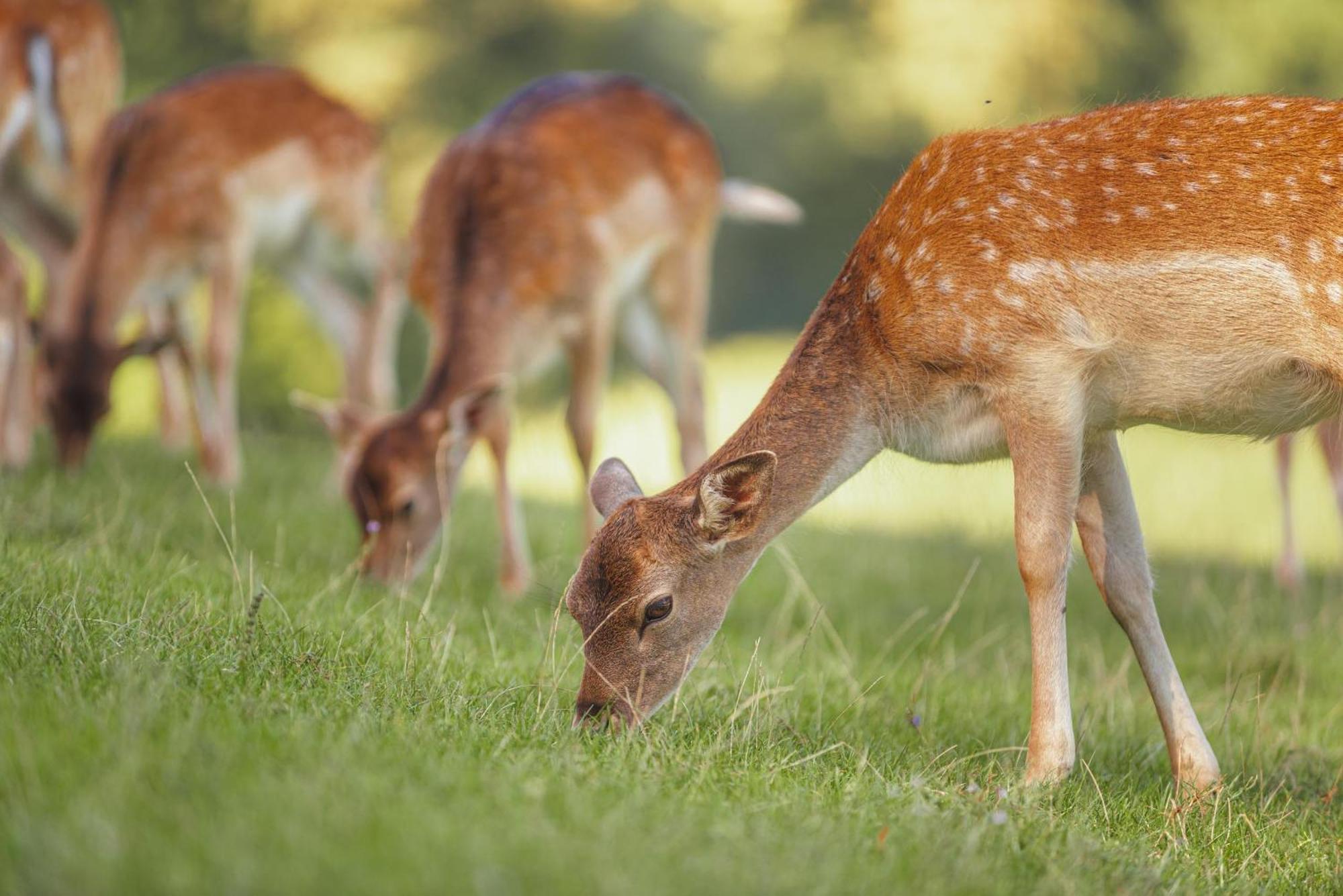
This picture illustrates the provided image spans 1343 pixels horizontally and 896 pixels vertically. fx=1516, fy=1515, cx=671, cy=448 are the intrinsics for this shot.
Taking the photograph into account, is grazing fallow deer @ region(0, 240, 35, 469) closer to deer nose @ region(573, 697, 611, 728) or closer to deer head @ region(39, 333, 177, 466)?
deer head @ region(39, 333, 177, 466)

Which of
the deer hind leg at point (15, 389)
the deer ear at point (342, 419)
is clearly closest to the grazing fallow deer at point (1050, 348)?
the deer ear at point (342, 419)

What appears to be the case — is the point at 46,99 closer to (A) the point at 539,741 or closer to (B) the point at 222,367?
(B) the point at 222,367

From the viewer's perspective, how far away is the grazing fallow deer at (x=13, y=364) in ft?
26.2

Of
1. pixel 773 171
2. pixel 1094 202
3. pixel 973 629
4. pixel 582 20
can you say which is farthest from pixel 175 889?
pixel 773 171

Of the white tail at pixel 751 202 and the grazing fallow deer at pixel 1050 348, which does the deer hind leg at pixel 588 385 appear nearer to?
the white tail at pixel 751 202

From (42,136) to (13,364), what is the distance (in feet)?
5.82

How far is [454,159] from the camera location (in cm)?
816

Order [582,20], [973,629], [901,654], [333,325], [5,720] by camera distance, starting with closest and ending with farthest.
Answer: [5,720] < [901,654] < [973,629] < [333,325] < [582,20]

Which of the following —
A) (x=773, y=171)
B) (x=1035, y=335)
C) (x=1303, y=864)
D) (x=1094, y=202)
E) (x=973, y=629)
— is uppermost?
(x=1094, y=202)

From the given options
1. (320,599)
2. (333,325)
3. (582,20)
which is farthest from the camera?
(582,20)

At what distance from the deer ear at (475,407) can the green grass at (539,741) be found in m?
0.68

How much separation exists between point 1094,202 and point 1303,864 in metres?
1.86

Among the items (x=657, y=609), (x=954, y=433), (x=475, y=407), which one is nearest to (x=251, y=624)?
(x=657, y=609)

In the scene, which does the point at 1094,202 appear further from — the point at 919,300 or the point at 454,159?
the point at 454,159
